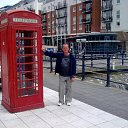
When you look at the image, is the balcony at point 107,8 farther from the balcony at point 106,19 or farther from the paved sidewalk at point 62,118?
the paved sidewalk at point 62,118

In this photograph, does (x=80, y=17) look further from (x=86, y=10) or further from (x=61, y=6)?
(x=61, y=6)

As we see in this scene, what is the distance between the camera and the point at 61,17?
66.1 m

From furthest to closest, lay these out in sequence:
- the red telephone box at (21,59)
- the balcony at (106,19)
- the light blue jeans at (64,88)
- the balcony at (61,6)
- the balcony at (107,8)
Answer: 1. the balcony at (61,6)
2. the balcony at (107,8)
3. the balcony at (106,19)
4. the light blue jeans at (64,88)
5. the red telephone box at (21,59)

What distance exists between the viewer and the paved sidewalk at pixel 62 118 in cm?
521

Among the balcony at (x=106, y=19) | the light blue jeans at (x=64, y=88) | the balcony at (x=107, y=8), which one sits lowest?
the light blue jeans at (x=64, y=88)

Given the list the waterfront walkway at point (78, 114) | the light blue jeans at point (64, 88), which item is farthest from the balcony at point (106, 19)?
the light blue jeans at point (64, 88)

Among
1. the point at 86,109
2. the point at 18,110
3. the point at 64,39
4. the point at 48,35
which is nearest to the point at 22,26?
the point at 18,110

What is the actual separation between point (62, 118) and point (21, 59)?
172 centimetres

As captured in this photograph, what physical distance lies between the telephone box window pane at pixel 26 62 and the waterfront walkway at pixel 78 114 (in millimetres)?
575

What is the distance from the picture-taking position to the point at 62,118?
5.62 metres

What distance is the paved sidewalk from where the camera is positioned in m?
5.21

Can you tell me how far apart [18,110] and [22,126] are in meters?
0.96

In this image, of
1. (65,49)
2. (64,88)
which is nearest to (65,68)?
(65,49)

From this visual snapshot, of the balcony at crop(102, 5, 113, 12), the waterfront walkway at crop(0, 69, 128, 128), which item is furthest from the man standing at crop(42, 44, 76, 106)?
the balcony at crop(102, 5, 113, 12)
